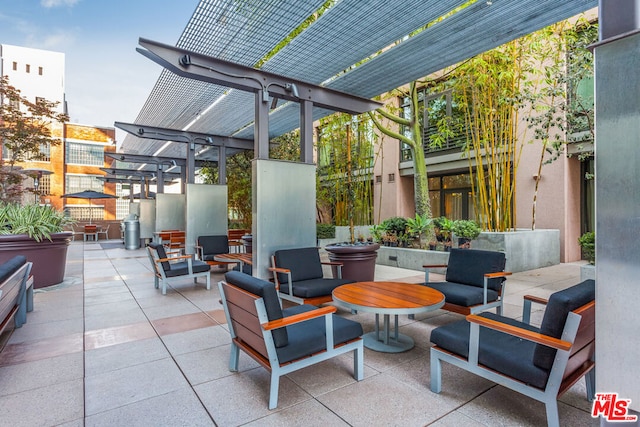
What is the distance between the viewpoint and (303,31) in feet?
A: 12.9

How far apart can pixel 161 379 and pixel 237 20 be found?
364cm

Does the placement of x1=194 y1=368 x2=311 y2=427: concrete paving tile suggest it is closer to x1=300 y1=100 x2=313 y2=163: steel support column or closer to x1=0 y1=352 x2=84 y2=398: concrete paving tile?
x1=0 y1=352 x2=84 y2=398: concrete paving tile

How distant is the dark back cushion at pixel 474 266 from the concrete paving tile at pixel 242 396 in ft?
7.73

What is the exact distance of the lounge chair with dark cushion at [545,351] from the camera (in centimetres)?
172

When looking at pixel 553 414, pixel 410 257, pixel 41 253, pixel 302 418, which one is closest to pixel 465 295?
pixel 553 414

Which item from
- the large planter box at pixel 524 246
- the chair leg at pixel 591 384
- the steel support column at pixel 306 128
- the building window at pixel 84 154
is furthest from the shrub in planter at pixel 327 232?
the building window at pixel 84 154

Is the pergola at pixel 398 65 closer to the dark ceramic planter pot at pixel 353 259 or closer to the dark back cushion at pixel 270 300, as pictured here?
the dark ceramic planter pot at pixel 353 259

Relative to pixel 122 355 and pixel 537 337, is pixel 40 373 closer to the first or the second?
pixel 122 355

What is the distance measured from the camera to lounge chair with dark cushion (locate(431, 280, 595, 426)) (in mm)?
1723

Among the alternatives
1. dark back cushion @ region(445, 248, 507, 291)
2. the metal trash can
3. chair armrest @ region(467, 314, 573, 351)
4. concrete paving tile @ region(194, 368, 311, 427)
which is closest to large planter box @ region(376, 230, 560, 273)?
dark back cushion @ region(445, 248, 507, 291)

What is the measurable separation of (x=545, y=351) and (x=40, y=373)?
347 centimetres

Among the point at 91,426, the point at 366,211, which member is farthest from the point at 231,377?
the point at 366,211

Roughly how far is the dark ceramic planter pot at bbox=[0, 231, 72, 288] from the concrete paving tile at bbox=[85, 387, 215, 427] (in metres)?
4.32

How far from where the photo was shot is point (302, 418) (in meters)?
1.96
